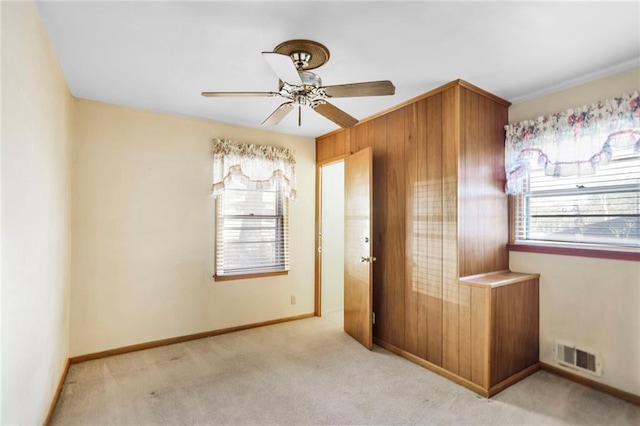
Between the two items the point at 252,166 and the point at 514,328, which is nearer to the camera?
the point at 514,328

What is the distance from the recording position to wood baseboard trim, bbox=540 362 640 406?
2.41 metres

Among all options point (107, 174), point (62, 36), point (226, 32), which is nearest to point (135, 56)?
point (62, 36)

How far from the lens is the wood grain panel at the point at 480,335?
2488mm

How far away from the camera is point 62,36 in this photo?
207 cm

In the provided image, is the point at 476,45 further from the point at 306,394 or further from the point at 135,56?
the point at 306,394

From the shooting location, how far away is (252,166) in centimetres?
398

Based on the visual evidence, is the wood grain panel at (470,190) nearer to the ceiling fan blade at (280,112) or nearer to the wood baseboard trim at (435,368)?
the wood baseboard trim at (435,368)

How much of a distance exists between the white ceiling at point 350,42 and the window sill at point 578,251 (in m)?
1.36

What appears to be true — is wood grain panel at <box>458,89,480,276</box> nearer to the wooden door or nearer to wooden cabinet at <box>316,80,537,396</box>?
wooden cabinet at <box>316,80,537,396</box>

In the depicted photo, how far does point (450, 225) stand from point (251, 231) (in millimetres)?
2310

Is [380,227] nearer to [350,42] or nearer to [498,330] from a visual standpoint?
[498,330]

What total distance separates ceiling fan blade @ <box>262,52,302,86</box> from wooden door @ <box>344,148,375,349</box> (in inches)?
61.1

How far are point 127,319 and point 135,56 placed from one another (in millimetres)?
2441

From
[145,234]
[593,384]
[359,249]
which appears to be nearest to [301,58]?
[359,249]
